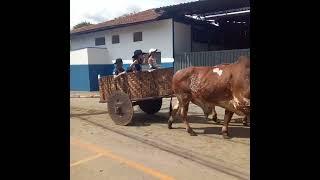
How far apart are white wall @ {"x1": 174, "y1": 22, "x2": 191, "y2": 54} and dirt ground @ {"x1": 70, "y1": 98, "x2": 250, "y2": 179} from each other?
904 cm

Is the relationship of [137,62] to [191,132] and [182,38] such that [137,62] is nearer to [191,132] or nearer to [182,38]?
[191,132]

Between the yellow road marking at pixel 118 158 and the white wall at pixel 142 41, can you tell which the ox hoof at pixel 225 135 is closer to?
the yellow road marking at pixel 118 158

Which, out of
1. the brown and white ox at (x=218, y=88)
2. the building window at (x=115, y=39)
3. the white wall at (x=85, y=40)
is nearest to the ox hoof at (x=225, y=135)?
the brown and white ox at (x=218, y=88)

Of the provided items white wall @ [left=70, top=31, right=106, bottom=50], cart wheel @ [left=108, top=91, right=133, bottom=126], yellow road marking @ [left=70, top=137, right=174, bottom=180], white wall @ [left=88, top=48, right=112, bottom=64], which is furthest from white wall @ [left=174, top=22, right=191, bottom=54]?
yellow road marking @ [left=70, top=137, right=174, bottom=180]

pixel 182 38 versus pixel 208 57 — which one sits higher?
pixel 182 38

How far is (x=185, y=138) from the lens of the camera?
7992 millimetres

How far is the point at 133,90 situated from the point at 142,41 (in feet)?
40.1

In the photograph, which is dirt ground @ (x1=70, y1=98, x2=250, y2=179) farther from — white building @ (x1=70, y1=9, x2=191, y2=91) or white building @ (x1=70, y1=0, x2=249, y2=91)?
white building @ (x1=70, y1=9, x2=191, y2=91)

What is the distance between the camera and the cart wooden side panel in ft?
32.0

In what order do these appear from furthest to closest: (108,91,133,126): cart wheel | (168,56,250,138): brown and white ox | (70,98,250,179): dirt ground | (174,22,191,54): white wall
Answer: (174,22,191,54): white wall
(108,91,133,126): cart wheel
(168,56,250,138): brown and white ox
(70,98,250,179): dirt ground

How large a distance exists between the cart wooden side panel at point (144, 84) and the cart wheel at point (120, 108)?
0.18m

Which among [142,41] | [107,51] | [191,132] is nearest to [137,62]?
[191,132]
